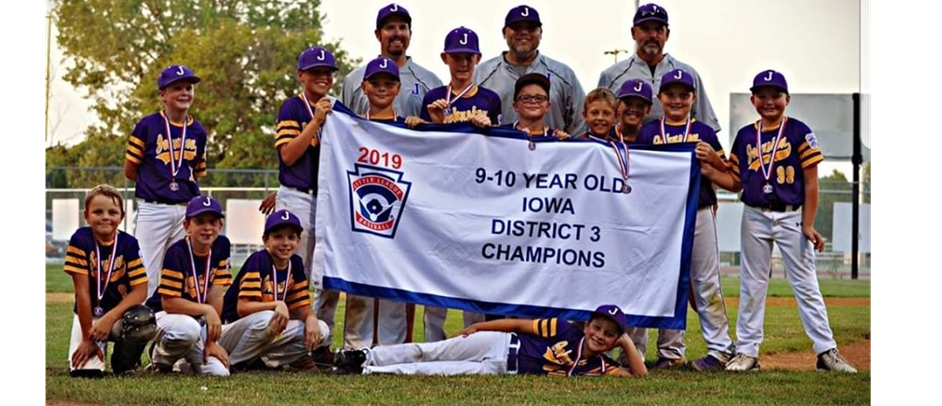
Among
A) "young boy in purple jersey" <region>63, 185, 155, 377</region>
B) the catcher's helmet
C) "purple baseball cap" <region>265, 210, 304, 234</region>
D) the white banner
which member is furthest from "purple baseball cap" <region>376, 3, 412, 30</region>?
the catcher's helmet

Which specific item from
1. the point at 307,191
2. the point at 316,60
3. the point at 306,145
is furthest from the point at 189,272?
the point at 316,60

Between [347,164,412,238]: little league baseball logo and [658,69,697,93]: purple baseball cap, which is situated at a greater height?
[658,69,697,93]: purple baseball cap

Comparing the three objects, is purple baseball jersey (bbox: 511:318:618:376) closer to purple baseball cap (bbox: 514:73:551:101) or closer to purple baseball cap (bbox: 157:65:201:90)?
purple baseball cap (bbox: 514:73:551:101)

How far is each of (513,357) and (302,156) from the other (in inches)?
77.1

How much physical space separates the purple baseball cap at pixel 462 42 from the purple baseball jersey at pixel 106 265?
7.99ft

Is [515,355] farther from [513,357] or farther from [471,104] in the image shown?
[471,104]

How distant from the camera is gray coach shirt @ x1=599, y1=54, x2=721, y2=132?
8.86m

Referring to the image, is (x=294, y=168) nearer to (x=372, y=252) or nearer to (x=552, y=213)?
(x=372, y=252)

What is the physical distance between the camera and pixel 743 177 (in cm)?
839

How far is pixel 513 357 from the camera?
7.82 meters

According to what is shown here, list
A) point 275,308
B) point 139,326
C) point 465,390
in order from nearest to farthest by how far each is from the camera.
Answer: point 465,390 < point 139,326 < point 275,308

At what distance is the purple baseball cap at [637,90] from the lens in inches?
334

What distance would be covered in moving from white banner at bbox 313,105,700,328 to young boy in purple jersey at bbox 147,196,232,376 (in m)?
0.91
